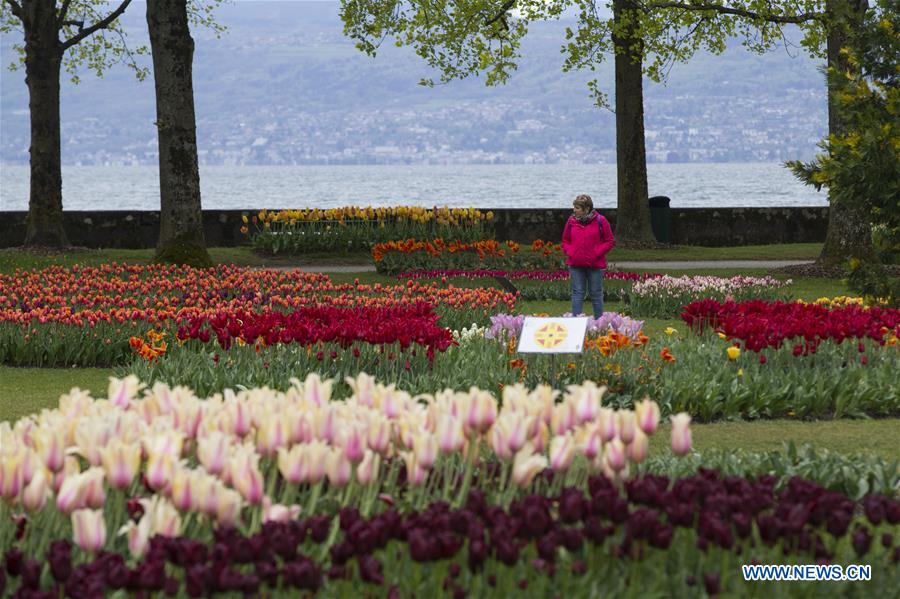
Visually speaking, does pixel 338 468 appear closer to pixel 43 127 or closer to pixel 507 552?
pixel 507 552

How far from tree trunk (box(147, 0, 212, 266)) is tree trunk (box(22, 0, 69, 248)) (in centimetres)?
608

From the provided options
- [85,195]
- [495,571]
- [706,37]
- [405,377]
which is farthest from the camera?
[85,195]

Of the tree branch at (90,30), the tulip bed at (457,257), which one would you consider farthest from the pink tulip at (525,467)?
the tree branch at (90,30)

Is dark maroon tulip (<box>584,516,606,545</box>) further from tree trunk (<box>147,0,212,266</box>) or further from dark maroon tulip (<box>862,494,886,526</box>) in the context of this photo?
tree trunk (<box>147,0,212,266</box>)

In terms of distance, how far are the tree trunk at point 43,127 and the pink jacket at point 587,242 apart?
1562cm

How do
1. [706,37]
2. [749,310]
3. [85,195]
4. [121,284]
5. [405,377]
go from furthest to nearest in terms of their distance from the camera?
1. [85,195]
2. [706,37]
3. [121,284]
4. [749,310]
5. [405,377]

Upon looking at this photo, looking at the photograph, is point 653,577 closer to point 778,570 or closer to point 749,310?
point 778,570

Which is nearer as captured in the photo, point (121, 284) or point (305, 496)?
point (305, 496)

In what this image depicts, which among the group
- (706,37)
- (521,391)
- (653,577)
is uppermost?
(706,37)

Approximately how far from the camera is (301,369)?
11.1 meters

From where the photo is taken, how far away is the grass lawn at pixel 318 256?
26.1 meters

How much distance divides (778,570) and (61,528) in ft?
9.03

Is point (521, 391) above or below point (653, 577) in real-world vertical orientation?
above

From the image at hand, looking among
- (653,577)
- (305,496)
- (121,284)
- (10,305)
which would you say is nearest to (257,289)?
(121,284)
